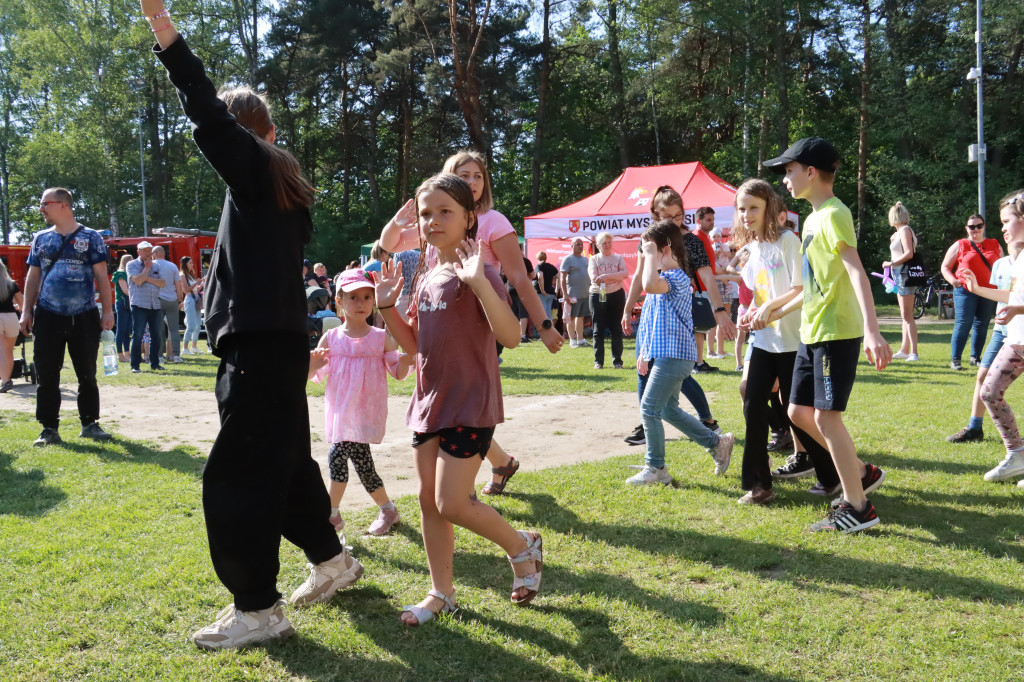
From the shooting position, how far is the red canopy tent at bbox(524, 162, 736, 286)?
1819 cm

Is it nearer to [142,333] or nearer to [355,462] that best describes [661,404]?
[355,462]

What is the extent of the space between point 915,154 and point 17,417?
30.6 m

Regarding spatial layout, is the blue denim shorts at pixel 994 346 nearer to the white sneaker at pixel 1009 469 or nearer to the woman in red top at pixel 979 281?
the white sneaker at pixel 1009 469

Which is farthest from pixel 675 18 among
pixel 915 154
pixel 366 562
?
pixel 366 562

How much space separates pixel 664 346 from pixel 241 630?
10.3 feet

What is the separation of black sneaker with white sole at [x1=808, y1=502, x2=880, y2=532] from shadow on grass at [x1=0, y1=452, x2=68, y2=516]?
181 inches

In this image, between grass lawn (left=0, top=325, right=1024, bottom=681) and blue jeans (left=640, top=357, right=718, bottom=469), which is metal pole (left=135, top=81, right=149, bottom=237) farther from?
blue jeans (left=640, top=357, right=718, bottom=469)

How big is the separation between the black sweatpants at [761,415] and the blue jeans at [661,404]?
48 centimetres

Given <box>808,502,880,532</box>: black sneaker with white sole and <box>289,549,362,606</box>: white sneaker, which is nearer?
<box>289,549,362,606</box>: white sneaker

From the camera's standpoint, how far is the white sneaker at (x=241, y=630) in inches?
120

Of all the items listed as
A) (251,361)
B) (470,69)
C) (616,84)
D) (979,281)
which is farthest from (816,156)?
(616,84)

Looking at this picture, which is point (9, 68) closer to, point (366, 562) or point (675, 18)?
point (675, 18)

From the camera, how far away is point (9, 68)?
145 feet

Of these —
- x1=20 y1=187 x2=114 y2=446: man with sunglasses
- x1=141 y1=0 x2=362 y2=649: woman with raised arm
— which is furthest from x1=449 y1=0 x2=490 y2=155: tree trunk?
x1=141 y1=0 x2=362 y2=649: woman with raised arm
